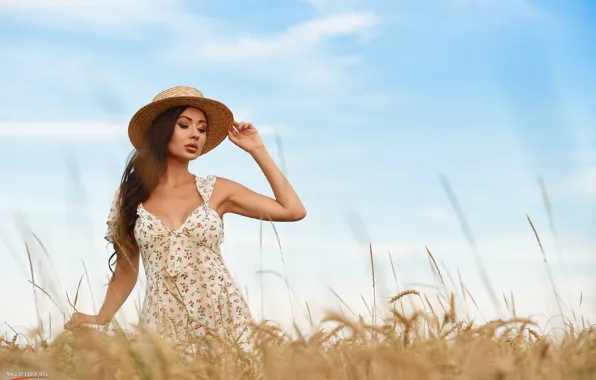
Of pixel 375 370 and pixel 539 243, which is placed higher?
pixel 539 243

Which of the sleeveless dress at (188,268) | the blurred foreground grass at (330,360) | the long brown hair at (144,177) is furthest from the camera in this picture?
the long brown hair at (144,177)

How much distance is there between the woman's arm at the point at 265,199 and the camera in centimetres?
510

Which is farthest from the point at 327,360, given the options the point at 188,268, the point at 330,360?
the point at 188,268

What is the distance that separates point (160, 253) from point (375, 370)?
3.25 m

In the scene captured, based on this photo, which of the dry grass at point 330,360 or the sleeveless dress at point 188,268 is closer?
the dry grass at point 330,360

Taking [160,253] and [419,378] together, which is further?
[160,253]

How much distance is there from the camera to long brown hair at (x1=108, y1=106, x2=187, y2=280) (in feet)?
16.4

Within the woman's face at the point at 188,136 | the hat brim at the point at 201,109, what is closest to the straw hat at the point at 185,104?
the hat brim at the point at 201,109

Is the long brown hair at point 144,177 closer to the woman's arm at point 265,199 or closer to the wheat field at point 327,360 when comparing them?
the woman's arm at point 265,199

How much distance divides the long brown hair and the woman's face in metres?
0.04

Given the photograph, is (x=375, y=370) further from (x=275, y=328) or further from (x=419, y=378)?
(x=275, y=328)

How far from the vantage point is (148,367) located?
4.89 ft

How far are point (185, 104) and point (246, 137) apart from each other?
500 millimetres

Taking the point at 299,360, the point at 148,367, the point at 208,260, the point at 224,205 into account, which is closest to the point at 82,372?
the point at 148,367
